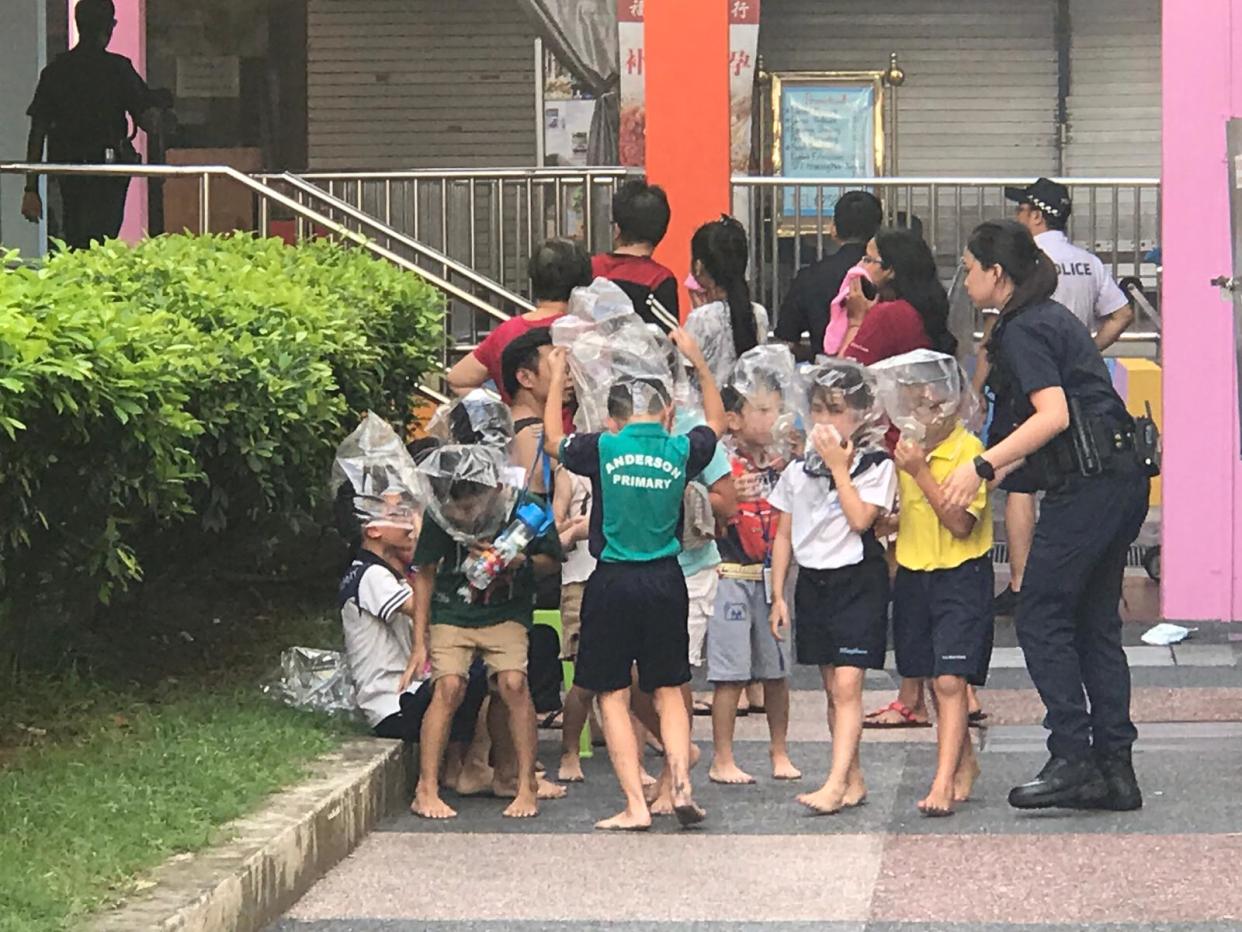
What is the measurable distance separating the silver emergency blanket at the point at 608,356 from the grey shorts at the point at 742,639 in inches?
30.5

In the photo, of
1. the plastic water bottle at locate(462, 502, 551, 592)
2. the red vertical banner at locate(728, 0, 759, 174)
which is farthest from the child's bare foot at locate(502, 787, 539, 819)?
the red vertical banner at locate(728, 0, 759, 174)

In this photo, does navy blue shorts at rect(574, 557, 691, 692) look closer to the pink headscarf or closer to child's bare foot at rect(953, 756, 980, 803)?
child's bare foot at rect(953, 756, 980, 803)

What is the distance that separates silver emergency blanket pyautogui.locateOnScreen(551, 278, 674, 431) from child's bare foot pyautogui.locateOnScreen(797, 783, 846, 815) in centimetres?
131

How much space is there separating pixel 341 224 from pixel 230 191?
2.80ft

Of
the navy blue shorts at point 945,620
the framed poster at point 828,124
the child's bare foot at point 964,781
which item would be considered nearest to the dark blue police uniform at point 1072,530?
the navy blue shorts at point 945,620

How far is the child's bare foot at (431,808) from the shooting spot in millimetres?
7434

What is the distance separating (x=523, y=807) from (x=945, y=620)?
4.74 ft

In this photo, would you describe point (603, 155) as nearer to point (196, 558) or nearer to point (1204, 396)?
point (1204, 396)

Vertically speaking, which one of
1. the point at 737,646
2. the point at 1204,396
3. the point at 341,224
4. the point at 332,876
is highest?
the point at 341,224

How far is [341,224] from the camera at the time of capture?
553 inches

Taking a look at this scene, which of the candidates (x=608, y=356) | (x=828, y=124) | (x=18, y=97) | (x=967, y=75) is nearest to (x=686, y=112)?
(x=608, y=356)

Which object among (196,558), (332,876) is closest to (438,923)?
(332,876)

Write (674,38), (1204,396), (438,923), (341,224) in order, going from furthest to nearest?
1. (341,224)
2. (674,38)
3. (1204,396)
4. (438,923)

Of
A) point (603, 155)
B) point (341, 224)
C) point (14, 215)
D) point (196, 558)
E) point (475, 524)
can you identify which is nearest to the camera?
point (475, 524)
